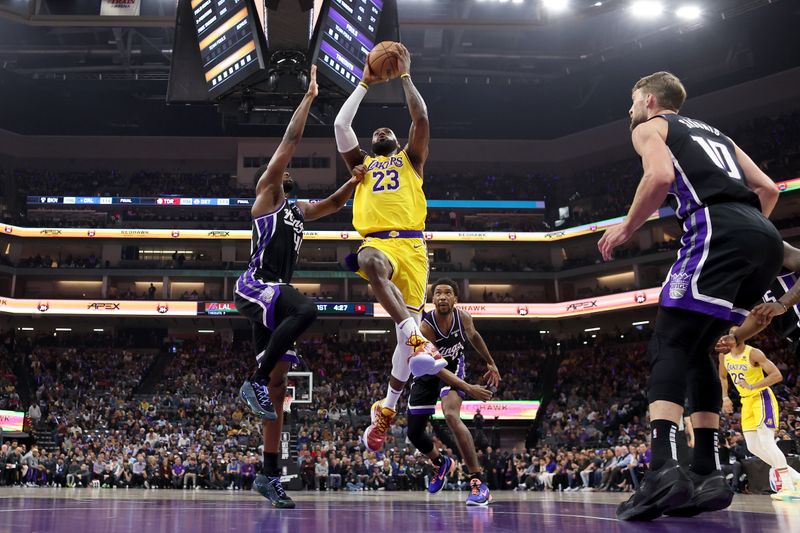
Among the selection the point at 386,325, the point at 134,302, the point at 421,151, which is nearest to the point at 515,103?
the point at 386,325

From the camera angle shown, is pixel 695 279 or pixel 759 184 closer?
pixel 695 279

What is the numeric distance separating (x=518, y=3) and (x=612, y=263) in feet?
74.7

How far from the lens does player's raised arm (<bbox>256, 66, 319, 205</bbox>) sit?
5.53 metres

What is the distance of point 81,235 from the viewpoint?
37.3m

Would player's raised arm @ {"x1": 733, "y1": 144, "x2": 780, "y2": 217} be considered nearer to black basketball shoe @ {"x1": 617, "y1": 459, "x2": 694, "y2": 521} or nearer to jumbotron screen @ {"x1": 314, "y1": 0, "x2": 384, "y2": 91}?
black basketball shoe @ {"x1": 617, "y1": 459, "x2": 694, "y2": 521}

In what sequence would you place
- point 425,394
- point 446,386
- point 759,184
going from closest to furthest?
point 759,184
point 425,394
point 446,386

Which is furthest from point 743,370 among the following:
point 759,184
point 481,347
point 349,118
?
point 349,118

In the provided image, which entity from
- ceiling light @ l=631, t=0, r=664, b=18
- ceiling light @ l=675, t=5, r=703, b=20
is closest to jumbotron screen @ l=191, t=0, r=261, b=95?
ceiling light @ l=631, t=0, r=664, b=18

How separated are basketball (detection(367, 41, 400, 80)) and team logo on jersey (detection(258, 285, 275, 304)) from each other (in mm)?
2010

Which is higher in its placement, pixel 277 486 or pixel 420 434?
pixel 420 434

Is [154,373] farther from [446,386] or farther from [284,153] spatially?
[284,153]

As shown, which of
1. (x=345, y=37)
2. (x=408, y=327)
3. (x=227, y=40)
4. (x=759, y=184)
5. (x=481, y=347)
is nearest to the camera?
(x=759, y=184)

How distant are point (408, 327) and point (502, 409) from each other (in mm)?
26156

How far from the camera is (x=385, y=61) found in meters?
5.77
